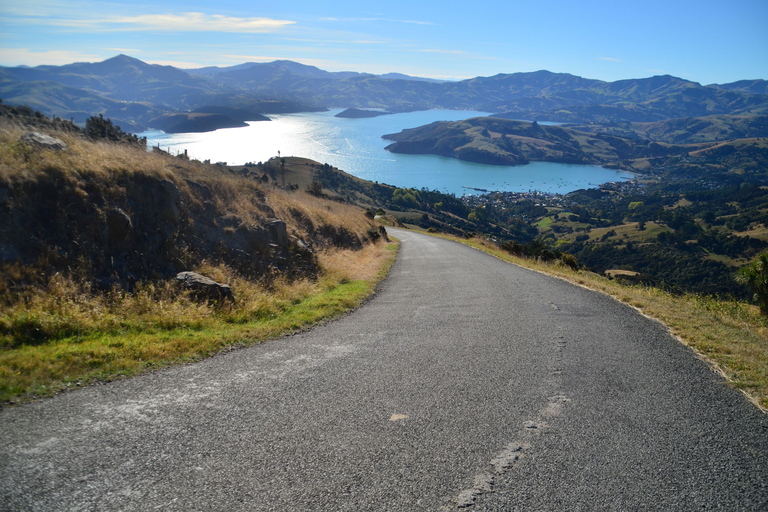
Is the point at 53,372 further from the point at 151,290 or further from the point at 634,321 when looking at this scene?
the point at 634,321

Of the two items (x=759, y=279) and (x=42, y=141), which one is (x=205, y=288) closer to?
(x=42, y=141)

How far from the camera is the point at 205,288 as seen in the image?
972 cm

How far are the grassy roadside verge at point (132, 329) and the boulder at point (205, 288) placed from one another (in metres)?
0.36

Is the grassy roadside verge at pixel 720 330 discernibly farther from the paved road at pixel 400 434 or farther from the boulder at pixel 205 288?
the boulder at pixel 205 288

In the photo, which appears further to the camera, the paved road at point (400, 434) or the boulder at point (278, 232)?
the boulder at point (278, 232)

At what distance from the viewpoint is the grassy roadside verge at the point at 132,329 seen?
5.61 metres

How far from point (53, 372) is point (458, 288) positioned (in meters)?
11.5

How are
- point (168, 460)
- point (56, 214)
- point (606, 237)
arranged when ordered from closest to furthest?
point (168, 460)
point (56, 214)
point (606, 237)

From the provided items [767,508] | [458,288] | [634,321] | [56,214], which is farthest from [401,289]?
[767,508]

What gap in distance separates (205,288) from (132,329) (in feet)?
7.39

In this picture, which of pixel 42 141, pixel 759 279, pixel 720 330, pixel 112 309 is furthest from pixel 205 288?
pixel 759 279

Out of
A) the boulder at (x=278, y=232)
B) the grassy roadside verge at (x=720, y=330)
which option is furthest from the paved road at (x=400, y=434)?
the boulder at (x=278, y=232)

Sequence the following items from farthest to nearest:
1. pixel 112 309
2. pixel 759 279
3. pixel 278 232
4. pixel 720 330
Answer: pixel 278 232
pixel 759 279
pixel 720 330
pixel 112 309

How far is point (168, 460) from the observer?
4.21 metres
